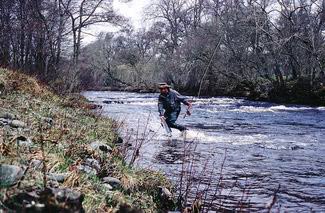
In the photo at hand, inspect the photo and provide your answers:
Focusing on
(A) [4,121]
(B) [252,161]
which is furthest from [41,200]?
(B) [252,161]

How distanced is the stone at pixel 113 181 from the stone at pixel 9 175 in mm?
1956

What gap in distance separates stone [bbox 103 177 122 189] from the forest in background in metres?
1.77

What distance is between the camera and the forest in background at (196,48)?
24.9 meters

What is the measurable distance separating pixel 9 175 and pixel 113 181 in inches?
86.3

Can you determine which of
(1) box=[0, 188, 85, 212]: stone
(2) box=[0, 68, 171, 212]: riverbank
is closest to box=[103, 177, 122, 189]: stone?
(2) box=[0, 68, 171, 212]: riverbank

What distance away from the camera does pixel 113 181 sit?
5.98m

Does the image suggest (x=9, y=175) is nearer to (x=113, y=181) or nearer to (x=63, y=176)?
(x=63, y=176)

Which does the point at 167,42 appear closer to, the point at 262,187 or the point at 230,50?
the point at 230,50

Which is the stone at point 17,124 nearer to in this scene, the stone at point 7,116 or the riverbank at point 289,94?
the stone at point 7,116

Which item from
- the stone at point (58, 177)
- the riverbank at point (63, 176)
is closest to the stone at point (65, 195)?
the riverbank at point (63, 176)

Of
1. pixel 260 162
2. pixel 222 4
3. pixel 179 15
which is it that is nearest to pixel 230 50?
pixel 222 4

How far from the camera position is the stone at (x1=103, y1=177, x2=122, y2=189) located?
Answer: 233 inches

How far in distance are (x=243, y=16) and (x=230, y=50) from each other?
5233mm

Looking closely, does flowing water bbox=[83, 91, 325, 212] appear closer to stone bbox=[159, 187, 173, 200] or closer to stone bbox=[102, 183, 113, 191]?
stone bbox=[159, 187, 173, 200]
